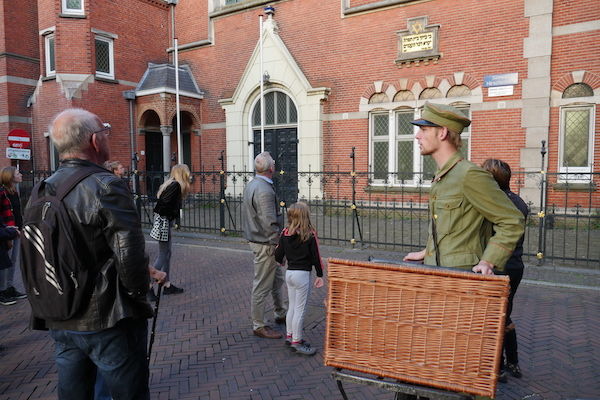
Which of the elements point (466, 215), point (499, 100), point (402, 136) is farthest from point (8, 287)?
point (499, 100)

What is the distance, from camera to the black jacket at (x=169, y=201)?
19.1 ft

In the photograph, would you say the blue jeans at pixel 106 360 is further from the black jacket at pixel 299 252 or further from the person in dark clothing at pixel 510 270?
the person in dark clothing at pixel 510 270

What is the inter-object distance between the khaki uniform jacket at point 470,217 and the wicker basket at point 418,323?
43 centimetres

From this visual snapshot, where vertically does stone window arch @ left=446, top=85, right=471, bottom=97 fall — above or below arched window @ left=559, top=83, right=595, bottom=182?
above

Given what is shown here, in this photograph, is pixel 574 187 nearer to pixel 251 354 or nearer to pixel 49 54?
pixel 251 354

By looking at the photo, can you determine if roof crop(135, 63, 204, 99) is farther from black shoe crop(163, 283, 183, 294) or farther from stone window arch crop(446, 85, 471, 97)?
black shoe crop(163, 283, 183, 294)

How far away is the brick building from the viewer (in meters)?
10.9

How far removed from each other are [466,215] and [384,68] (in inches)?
452

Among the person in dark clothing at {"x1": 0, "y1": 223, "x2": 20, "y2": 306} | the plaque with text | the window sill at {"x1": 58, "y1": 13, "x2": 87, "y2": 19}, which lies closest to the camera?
the person in dark clothing at {"x1": 0, "y1": 223, "x2": 20, "y2": 306}

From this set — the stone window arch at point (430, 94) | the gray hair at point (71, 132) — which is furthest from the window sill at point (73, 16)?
the gray hair at point (71, 132)

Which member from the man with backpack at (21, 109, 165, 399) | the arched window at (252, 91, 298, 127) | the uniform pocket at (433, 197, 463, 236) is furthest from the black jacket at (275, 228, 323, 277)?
the arched window at (252, 91, 298, 127)

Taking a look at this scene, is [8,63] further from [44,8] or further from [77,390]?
[77,390]

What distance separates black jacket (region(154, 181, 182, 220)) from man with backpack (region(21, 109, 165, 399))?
3.56 metres

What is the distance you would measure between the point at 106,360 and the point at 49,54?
1713cm
